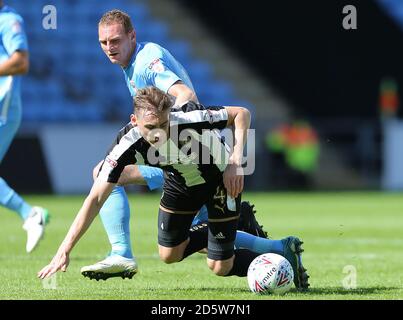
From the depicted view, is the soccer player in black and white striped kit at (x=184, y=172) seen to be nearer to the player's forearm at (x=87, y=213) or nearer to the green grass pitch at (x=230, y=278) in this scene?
the player's forearm at (x=87, y=213)

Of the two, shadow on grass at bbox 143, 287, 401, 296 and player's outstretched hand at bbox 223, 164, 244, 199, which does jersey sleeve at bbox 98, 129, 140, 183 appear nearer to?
player's outstretched hand at bbox 223, 164, 244, 199

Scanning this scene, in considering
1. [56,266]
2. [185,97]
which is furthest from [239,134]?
[56,266]

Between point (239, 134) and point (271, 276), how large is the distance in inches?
32.9

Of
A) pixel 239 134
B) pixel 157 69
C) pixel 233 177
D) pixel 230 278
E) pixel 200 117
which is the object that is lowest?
pixel 230 278

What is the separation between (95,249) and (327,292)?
346 centimetres

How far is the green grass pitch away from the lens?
5.98 metres

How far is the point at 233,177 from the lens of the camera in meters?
5.70

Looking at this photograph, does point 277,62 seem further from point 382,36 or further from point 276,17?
point 382,36

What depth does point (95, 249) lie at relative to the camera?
355 inches

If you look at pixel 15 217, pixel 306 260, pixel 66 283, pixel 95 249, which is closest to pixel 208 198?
pixel 66 283

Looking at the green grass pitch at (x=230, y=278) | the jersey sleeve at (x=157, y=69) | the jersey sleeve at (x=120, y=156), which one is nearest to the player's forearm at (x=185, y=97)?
the jersey sleeve at (x=157, y=69)

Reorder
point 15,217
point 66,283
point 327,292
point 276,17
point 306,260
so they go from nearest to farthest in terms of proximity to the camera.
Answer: point 327,292
point 66,283
point 306,260
point 15,217
point 276,17

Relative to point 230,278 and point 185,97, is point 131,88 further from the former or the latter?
point 230,278
